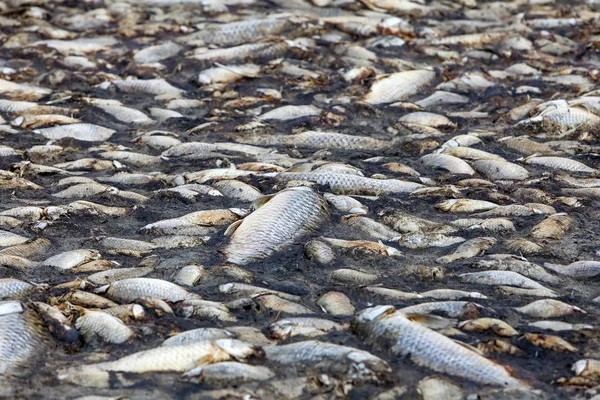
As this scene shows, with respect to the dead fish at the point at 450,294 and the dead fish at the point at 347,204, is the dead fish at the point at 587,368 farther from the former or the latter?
the dead fish at the point at 347,204

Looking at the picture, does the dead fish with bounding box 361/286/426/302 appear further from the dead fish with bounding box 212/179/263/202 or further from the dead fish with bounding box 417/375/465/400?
the dead fish with bounding box 212/179/263/202

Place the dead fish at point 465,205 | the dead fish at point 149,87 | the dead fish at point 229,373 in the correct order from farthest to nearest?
the dead fish at point 149,87, the dead fish at point 465,205, the dead fish at point 229,373

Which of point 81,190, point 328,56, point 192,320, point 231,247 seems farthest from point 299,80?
point 192,320

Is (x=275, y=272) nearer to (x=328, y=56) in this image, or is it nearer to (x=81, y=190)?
(x=81, y=190)

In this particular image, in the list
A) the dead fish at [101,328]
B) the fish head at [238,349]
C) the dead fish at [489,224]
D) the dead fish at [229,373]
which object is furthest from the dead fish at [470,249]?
the dead fish at [101,328]

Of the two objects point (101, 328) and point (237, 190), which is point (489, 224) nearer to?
point (237, 190)

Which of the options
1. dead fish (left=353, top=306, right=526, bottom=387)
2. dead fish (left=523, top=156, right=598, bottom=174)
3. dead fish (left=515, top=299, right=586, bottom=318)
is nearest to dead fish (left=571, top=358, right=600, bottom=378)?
dead fish (left=353, top=306, right=526, bottom=387)

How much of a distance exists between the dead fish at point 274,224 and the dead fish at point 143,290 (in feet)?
1.87

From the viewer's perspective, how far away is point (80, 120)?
8375 millimetres

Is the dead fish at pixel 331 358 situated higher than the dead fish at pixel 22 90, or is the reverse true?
the dead fish at pixel 331 358

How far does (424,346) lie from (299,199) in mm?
1971

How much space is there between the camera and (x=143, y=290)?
16.5 feet

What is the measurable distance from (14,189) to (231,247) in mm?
2063

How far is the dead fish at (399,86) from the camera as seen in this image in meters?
8.96
